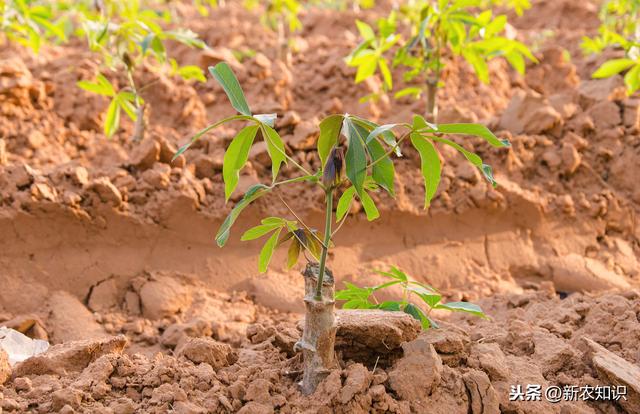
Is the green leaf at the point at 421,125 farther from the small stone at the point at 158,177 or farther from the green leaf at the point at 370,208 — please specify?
the small stone at the point at 158,177

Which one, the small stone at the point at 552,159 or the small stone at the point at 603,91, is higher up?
the small stone at the point at 603,91

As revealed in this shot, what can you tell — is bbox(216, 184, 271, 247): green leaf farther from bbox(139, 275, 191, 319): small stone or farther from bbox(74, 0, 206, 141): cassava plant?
bbox(74, 0, 206, 141): cassava plant

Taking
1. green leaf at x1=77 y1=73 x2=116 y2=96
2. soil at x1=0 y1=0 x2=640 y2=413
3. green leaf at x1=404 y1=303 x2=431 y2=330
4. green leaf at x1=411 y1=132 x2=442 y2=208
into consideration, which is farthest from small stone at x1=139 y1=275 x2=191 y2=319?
green leaf at x1=411 y1=132 x2=442 y2=208

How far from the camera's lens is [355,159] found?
1.24 metres

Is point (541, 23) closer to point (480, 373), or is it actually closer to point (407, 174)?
point (407, 174)

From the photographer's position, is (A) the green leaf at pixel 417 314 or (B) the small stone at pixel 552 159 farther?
(B) the small stone at pixel 552 159

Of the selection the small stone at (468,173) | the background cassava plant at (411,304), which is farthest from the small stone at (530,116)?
the background cassava plant at (411,304)

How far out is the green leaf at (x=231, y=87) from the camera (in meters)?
1.27

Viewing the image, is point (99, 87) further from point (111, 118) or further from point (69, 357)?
point (69, 357)

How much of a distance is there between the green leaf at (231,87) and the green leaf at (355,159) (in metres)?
0.22

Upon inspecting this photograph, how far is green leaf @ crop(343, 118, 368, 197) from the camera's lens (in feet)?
4.06

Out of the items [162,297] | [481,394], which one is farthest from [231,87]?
[162,297]

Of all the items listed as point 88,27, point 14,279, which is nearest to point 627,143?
point 88,27

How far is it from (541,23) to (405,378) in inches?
192
